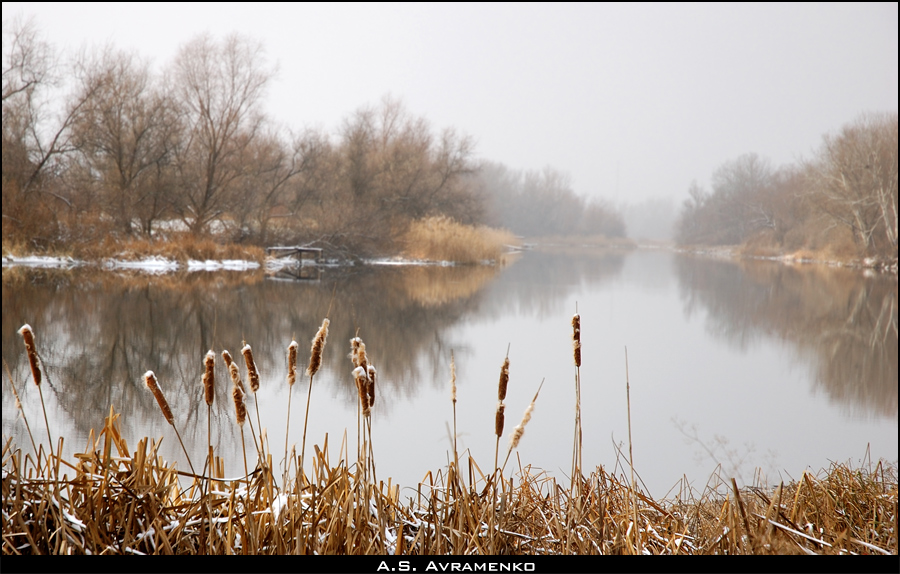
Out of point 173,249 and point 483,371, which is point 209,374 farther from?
point 173,249

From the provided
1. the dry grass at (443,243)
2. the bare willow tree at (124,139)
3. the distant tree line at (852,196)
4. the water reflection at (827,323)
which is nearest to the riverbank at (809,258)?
the distant tree line at (852,196)

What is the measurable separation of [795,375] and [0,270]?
1445 centimetres

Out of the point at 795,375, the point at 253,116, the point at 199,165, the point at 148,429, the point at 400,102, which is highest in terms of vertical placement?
the point at 400,102

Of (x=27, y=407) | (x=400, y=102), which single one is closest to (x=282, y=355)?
(x=27, y=407)

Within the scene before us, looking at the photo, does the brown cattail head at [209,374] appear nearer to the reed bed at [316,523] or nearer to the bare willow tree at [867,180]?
the reed bed at [316,523]

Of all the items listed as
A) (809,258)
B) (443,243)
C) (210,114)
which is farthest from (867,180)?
(210,114)

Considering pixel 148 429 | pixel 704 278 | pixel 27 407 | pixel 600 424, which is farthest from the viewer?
pixel 704 278

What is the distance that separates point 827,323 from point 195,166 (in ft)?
64.2

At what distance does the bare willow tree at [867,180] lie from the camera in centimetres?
2547

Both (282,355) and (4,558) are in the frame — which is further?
(282,355)

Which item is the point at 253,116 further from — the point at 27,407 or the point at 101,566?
the point at 101,566

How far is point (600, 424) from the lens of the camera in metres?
4.64

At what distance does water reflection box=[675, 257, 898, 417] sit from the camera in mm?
6336

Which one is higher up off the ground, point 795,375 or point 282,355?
point 282,355
